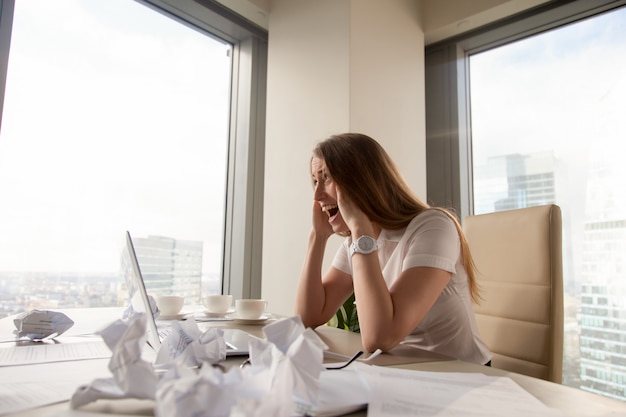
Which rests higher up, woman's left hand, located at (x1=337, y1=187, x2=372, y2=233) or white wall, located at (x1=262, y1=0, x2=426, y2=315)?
white wall, located at (x1=262, y1=0, x2=426, y2=315)

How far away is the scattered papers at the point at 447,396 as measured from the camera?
1.62ft

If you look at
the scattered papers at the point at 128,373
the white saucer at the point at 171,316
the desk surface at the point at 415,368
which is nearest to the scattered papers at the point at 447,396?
the desk surface at the point at 415,368

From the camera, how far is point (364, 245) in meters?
1.12

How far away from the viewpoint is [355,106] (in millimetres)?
2217

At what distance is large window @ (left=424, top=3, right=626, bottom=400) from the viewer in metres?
2.09

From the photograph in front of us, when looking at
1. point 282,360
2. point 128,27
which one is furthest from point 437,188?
point 282,360

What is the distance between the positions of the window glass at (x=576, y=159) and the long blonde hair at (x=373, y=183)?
1.19 m

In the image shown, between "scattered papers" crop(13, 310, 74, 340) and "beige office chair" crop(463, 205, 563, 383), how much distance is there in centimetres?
108

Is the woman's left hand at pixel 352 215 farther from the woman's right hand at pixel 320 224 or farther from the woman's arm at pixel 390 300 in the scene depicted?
the woman's right hand at pixel 320 224

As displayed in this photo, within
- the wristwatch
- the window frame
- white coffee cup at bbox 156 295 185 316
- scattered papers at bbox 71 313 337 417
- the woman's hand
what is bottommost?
white coffee cup at bbox 156 295 185 316

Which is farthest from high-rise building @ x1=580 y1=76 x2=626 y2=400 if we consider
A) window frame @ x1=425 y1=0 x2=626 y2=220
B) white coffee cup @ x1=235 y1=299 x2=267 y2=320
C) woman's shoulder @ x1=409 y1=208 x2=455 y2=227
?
white coffee cup @ x1=235 y1=299 x2=267 y2=320

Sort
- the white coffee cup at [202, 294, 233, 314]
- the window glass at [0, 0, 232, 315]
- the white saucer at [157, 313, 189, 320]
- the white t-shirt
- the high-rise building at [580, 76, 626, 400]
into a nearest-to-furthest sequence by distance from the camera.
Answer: the white t-shirt < the white saucer at [157, 313, 189, 320] < the white coffee cup at [202, 294, 233, 314] < the window glass at [0, 0, 232, 315] < the high-rise building at [580, 76, 626, 400]

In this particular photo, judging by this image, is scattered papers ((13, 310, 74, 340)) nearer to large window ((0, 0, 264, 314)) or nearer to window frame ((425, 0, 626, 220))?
large window ((0, 0, 264, 314))

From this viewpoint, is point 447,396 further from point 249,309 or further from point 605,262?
point 605,262
